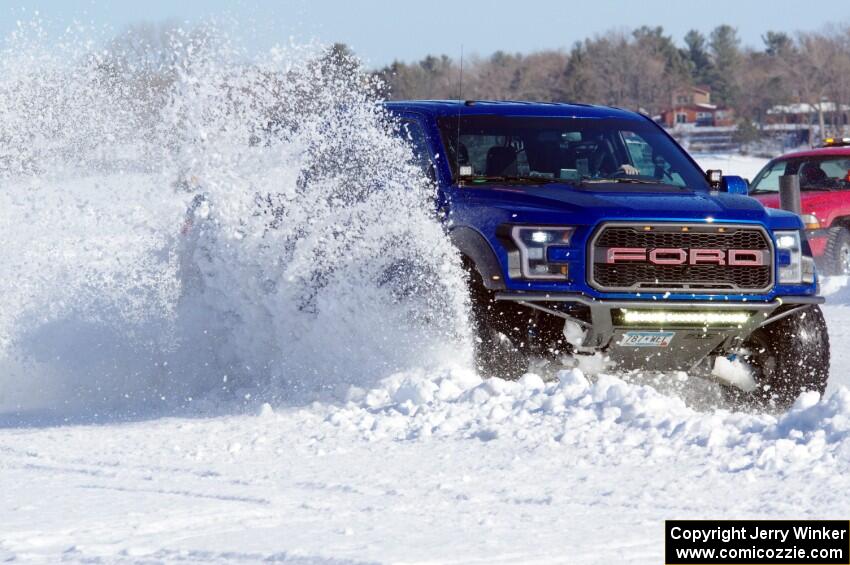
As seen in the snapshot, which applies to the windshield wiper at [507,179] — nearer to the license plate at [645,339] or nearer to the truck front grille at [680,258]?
the truck front grille at [680,258]

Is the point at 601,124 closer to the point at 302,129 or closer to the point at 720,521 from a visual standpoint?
the point at 302,129

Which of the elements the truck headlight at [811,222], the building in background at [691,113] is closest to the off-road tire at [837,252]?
the truck headlight at [811,222]

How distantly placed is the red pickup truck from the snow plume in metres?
7.68

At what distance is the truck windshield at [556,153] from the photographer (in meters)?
7.98

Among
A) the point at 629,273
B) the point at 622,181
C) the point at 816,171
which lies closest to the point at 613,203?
the point at 629,273

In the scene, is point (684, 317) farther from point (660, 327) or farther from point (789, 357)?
point (789, 357)

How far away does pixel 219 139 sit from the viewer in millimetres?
8984

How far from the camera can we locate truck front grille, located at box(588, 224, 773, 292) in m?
7.19

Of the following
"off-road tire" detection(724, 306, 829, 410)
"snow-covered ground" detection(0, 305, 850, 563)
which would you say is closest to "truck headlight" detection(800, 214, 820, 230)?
"off-road tire" detection(724, 306, 829, 410)

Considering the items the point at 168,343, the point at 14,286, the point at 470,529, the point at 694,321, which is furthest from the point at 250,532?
the point at 14,286

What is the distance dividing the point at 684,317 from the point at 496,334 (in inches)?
34.9

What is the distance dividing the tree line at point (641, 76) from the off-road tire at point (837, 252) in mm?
72169

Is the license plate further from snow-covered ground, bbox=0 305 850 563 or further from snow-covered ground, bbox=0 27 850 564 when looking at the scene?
snow-covered ground, bbox=0 305 850 563

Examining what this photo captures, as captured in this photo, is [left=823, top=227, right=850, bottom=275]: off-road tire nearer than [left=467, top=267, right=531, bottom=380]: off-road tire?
No
